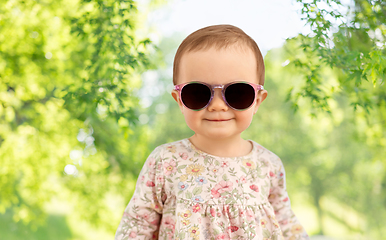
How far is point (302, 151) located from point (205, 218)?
6680 millimetres

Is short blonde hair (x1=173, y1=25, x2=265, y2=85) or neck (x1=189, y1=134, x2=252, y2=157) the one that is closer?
short blonde hair (x1=173, y1=25, x2=265, y2=85)

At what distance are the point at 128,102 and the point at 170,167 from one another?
53.2 inches

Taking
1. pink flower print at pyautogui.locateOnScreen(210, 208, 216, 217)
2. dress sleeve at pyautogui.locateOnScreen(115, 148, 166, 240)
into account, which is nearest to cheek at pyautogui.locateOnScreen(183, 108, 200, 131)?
dress sleeve at pyautogui.locateOnScreen(115, 148, 166, 240)

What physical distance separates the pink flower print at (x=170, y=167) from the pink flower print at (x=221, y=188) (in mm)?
180

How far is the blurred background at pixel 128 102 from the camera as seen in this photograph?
6.89 ft

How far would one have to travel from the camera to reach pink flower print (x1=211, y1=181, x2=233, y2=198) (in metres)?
1.22

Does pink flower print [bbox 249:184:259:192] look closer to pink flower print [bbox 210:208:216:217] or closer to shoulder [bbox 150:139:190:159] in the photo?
pink flower print [bbox 210:208:216:217]

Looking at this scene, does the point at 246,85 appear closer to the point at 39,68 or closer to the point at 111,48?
the point at 111,48

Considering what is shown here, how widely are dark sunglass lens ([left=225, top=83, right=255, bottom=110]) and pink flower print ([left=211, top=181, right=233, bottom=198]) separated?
32 cm

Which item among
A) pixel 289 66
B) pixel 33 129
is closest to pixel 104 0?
pixel 289 66

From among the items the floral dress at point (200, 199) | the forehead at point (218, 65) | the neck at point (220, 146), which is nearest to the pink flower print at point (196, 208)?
the floral dress at point (200, 199)

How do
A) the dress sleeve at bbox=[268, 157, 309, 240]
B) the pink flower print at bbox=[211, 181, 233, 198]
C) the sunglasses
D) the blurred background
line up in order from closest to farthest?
the sunglasses → the pink flower print at bbox=[211, 181, 233, 198] → the dress sleeve at bbox=[268, 157, 309, 240] → the blurred background

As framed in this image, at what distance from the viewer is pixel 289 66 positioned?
8.04 feet

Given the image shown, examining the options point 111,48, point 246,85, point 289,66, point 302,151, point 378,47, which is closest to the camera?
point 246,85
